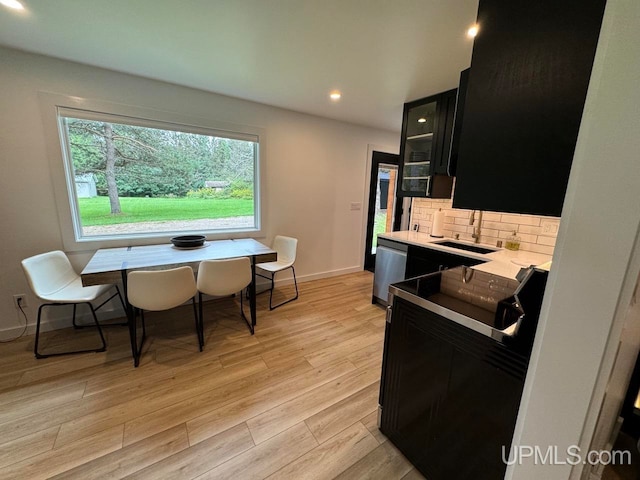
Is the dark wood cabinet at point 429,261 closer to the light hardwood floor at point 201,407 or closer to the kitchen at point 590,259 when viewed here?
the light hardwood floor at point 201,407

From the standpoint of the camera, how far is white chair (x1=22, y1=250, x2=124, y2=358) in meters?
1.99

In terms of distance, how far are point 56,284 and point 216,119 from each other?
2211 mm

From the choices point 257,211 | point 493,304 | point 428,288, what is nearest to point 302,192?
point 257,211

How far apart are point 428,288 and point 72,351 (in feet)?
9.49

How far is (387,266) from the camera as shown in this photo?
3.05 metres

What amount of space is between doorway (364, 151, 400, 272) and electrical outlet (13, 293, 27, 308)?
418cm

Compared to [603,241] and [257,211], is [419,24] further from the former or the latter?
[257,211]

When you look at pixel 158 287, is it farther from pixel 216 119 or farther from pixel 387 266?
pixel 387 266

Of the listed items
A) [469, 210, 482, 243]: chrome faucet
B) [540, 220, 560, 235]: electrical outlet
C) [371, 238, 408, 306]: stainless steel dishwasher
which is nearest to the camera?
[540, 220, 560, 235]: electrical outlet

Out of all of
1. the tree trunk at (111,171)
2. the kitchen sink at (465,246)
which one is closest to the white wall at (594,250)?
the kitchen sink at (465,246)

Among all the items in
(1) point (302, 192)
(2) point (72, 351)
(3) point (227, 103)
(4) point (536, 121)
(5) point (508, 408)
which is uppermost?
(3) point (227, 103)

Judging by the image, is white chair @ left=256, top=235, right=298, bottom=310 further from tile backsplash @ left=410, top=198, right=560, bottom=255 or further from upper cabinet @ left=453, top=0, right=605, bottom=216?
upper cabinet @ left=453, top=0, right=605, bottom=216

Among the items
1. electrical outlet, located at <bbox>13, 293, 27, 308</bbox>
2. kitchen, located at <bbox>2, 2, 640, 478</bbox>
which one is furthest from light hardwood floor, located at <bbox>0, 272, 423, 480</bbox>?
kitchen, located at <bbox>2, 2, 640, 478</bbox>

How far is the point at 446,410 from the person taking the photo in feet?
3.84
